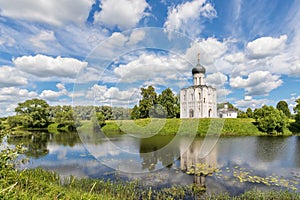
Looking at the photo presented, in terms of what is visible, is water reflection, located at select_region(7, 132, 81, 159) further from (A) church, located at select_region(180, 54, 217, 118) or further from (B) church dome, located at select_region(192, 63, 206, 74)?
(B) church dome, located at select_region(192, 63, 206, 74)

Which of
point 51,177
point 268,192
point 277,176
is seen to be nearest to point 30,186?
point 51,177

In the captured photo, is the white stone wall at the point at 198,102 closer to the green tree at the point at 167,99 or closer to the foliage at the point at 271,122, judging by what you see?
the foliage at the point at 271,122

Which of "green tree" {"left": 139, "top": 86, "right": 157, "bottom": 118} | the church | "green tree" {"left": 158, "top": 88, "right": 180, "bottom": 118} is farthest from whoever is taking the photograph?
the church

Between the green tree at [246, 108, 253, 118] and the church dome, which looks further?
the green tree at [246, 108, 253, 118]

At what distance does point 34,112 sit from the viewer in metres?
51.3

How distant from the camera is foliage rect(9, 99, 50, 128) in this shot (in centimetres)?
4903

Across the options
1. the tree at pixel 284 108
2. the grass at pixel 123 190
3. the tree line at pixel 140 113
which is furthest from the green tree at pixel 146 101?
the tree at pixel 284 108

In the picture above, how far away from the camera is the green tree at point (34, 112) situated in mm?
50969

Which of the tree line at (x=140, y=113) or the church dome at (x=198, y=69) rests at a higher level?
the church dome at (x=198, y=69)

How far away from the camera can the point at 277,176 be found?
10312mm

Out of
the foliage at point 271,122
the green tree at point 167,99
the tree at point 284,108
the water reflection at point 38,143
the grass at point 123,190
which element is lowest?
the water reflection at point 38,143

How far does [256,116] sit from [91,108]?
32167 mm

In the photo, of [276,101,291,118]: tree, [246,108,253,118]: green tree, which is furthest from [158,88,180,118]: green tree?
[276,101,291,118]: tree

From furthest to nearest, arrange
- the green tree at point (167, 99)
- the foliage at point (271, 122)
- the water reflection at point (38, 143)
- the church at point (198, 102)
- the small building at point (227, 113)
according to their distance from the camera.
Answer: the small building at point (227, 113) → the church at point (198, 102) → the foliage at point (271, 122) → the green tree at point (167, 99) → the water reflection at point (38, 143)
